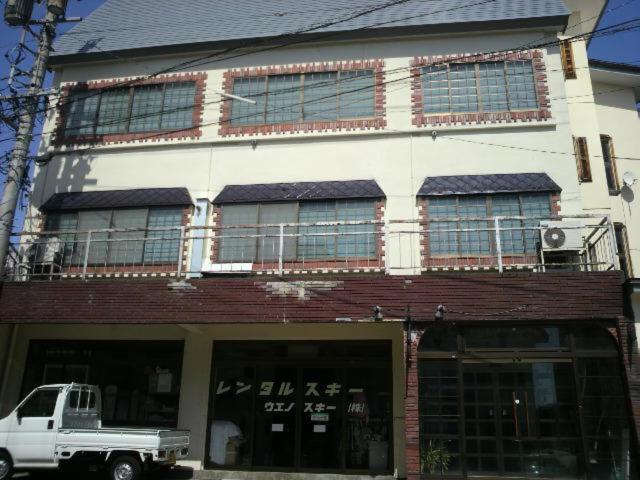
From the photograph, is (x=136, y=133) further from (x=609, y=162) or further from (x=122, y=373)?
(x=609, y=162)

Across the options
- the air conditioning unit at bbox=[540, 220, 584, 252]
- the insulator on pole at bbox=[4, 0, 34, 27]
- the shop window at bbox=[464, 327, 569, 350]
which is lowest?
the shop window at bbox=[464, 327, 569, 350]

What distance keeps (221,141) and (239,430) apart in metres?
7.23

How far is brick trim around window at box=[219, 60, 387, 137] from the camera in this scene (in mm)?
14016

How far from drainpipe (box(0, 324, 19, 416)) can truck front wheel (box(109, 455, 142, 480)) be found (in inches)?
194

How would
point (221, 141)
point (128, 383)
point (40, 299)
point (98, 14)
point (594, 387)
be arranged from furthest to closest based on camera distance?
1. point (98, 14)
2. point (221, 141)
3. point (128, 383)
4. point (40, 299)
5. point (594, 387)

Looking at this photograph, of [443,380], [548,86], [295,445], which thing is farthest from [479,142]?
[295,445]

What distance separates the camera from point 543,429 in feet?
32.6

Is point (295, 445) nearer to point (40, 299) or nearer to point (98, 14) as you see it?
point (40, 299)

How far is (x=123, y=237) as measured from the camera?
13.9m

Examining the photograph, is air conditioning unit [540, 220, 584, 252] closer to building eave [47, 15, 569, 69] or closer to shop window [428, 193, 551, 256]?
shop window [428, 193, 551, 256]

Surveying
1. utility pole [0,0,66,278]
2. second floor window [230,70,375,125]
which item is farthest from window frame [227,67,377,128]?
utility pole [0,0,66,278]

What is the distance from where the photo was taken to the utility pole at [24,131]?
13.2 metres

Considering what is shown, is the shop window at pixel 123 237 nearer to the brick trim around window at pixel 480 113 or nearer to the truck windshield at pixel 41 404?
the truck windshield at pixel 41 404

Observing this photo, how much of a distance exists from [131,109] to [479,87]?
943 centimetres
